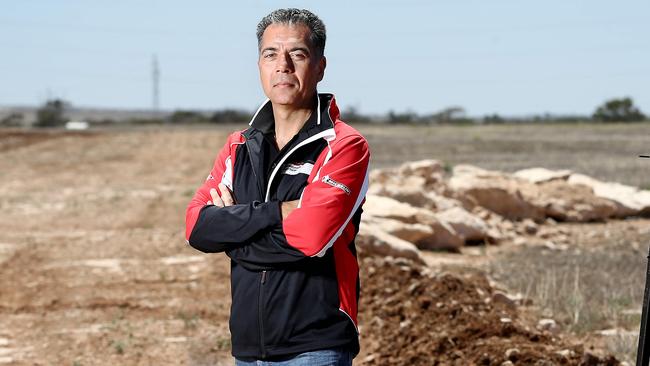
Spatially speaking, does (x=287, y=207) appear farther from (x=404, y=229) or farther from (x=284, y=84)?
(x=404, y=229)

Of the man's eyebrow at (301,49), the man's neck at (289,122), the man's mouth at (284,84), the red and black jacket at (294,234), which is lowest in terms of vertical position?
the red and black jacket at (294,234)

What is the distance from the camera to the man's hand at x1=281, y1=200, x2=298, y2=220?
3.86 meters

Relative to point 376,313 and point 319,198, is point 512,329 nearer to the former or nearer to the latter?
point 376,313

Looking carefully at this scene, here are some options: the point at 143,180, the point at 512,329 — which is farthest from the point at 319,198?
the point at 143,180

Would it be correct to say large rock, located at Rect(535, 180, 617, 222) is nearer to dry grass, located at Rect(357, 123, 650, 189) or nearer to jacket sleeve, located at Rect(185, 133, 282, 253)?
dry grass, located at Rect(357, 123, 650, 189)

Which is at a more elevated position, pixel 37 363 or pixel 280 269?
pixel 280 269

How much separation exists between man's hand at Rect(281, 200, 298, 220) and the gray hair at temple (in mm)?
543

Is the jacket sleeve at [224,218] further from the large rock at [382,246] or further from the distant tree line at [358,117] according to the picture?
the distant tree line at [358,117]

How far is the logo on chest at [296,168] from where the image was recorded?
387 centimetres

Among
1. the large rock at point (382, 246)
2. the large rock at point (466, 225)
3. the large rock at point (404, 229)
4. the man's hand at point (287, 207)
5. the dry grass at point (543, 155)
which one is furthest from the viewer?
the dry grass at point (543, 155)

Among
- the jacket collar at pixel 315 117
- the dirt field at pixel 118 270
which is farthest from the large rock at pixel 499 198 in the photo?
the jacket collar at pixel 315 117

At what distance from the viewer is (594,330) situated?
376 inches

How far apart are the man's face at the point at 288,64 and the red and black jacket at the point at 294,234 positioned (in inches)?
4.9

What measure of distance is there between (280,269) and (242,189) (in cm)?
40
